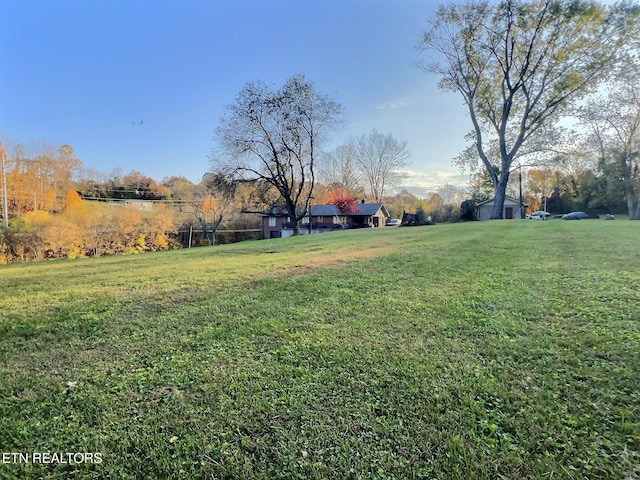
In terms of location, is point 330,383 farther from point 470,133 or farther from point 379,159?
point 379,159

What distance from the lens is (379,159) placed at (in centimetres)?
4244

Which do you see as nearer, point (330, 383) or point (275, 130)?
point (330, 383)

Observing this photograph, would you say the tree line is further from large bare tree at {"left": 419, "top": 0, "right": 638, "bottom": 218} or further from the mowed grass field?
the mowed grass field

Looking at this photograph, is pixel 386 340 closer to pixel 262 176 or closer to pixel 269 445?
pixel 269 445

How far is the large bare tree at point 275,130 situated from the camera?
19.6 metres

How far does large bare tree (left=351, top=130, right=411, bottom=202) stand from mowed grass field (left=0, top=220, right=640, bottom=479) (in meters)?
40.1

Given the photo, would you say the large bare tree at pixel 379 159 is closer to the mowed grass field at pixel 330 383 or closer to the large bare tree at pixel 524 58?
the large bare tree at pixel 524 58

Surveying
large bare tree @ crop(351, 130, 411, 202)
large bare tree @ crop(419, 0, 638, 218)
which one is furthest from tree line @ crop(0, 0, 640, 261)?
large bare tree @ crop(351, 130, 411, 202)

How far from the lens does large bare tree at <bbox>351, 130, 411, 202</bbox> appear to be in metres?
41.1

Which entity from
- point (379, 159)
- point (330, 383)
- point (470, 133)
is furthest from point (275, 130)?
point (379, 159)

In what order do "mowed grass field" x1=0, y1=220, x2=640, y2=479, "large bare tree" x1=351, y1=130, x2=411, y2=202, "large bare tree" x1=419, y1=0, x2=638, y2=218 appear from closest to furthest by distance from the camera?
"mowed grass field" x1=0, y1=220, x2=640, y2=479, "large bare tree" x1=419, y1=0, x2=638, y2=218, "large bare tree" x1=351, y1=130, x2=411, y2=202

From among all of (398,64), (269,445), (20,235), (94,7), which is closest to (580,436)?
(269,445)

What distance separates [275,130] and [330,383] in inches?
799

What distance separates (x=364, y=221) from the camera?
1462 inches
